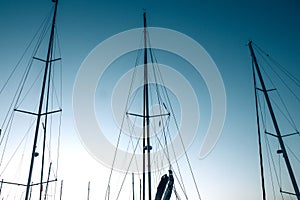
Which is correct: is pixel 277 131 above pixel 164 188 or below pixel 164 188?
above

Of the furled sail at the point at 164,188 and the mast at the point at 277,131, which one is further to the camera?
the mast at the point at 277,131

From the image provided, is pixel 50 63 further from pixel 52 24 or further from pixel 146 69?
pixel 146 69

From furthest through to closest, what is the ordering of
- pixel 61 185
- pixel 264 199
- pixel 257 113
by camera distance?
pixel 61 185, pixel 257 113, pixel 264 199

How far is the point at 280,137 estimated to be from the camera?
779 inches

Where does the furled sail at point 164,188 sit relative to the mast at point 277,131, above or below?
below

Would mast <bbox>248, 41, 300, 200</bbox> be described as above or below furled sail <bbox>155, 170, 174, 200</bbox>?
above

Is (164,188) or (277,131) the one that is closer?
(164,188)

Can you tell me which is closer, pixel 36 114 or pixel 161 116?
pixel 36 114

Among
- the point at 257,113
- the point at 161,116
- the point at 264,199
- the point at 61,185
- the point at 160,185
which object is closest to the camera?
the point at 160,185

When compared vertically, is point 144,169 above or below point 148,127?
below

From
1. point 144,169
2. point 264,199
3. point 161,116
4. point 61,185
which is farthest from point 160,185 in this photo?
point 61,185

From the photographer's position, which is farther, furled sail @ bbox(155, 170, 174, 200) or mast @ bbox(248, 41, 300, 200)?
mast @ bbox(248, 41, 300, 200)

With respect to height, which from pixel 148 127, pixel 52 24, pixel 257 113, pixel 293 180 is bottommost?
pixel 293 180

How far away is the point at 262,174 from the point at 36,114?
19.9 meters
